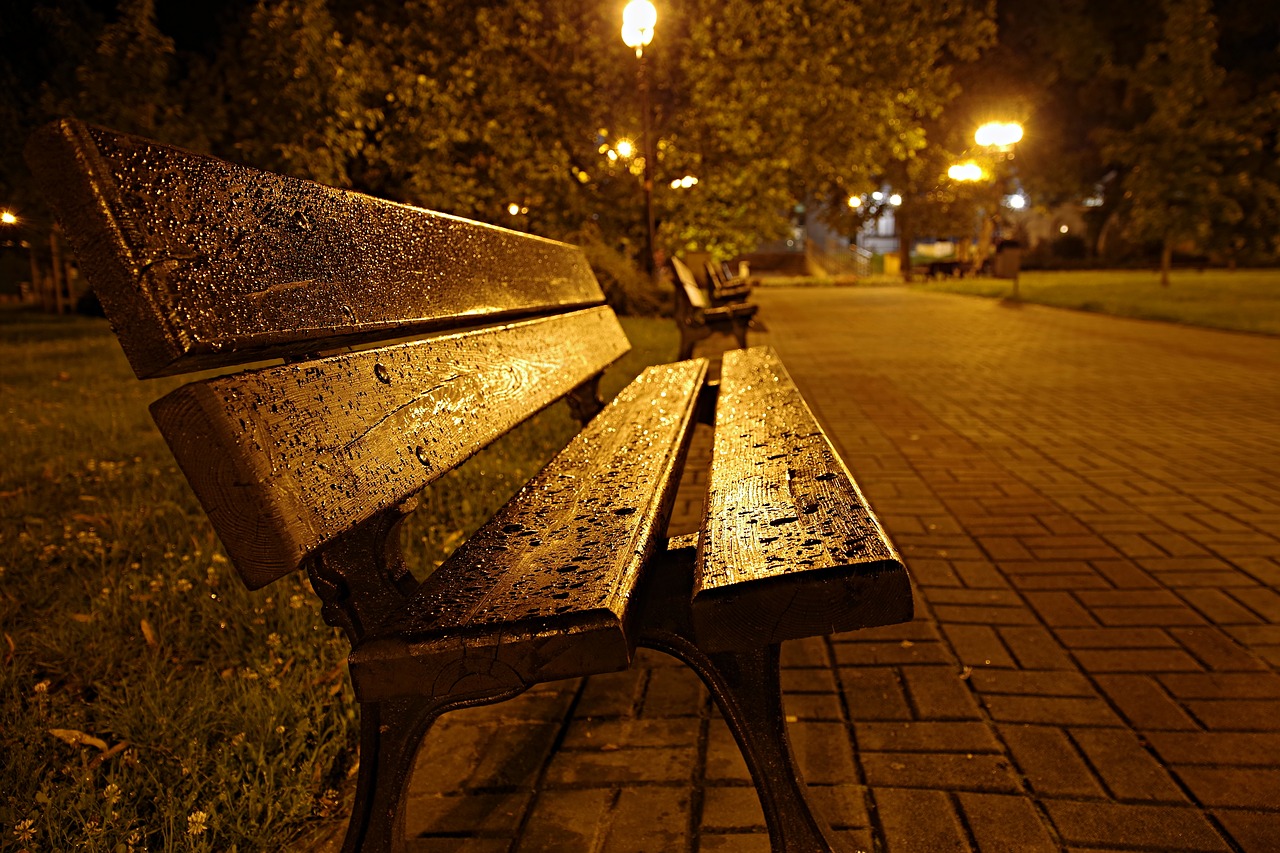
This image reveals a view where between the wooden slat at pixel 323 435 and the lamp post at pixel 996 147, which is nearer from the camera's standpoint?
the wooden slat at pixel 323 435

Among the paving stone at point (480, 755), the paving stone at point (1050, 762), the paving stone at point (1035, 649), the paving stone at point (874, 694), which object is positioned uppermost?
the paving stone at point (480, 755)

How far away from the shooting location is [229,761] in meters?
1.70

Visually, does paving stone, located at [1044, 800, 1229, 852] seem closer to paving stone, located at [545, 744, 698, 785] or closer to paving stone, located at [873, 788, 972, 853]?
paving stone, located at [873, 788, 972, 853]

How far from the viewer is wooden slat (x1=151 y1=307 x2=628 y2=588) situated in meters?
1.03

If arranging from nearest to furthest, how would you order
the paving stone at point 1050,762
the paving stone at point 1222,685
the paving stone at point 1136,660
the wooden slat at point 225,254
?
the wooden slat at point 225,254 < the paving stone at point 1050,762 < the paving stone at point 1222,685 < the paving stone at point 1136,660

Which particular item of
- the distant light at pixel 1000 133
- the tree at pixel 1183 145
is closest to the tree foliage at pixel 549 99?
the distant light at pixel 1000 133

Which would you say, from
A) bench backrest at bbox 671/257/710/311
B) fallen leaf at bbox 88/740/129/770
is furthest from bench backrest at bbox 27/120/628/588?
bench backrest at bbox 671/257/710/311

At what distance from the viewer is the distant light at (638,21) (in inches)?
376

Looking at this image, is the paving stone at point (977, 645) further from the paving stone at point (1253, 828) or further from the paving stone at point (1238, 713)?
the paving stone at point (1253, 828)

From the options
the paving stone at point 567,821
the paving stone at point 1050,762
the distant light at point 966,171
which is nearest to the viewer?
the paving stone at point 567,821

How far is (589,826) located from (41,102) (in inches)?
634

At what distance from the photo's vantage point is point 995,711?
6.40ft

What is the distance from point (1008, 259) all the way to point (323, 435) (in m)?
21.7

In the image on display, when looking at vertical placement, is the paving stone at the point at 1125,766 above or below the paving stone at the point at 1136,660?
above
